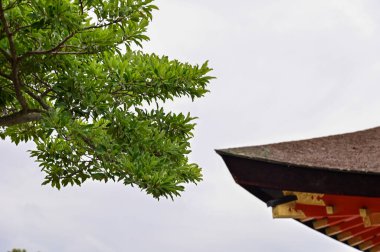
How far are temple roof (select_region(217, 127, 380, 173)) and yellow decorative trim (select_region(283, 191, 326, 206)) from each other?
0.37 meters

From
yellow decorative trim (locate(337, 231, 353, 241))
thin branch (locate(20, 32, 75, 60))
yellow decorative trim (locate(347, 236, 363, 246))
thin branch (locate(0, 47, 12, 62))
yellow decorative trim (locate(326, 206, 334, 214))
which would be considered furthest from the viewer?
thin branch (locate(0, 47, 12, 62))

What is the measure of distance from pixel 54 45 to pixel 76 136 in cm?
122

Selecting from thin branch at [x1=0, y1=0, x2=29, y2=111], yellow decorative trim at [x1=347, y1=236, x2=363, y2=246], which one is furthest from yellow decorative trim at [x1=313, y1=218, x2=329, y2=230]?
thin branch at [x1=0, y1=0, x2=29, y2=111]

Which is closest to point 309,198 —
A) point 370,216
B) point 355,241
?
point 370,216

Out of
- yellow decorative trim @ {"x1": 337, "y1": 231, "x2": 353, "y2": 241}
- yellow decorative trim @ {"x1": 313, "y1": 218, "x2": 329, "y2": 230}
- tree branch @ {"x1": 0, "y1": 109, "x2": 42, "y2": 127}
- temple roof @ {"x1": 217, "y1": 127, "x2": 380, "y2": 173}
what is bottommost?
yellow decorative trim @ {"x1": 337, "y1": 231, "x2": 353, "y2": 241}

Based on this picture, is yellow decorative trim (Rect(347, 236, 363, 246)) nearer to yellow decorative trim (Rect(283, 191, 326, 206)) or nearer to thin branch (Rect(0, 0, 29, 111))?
yellow decorative trim (Rect(283, 191, 326, 206))

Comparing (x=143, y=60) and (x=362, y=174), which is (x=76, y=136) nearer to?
(x=143, y=60)

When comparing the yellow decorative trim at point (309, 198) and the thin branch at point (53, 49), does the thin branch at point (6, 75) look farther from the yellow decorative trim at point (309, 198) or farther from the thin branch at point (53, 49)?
the yellow decorative trim at point (309, 198)

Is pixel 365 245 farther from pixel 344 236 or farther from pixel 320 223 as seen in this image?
pixel 320 223

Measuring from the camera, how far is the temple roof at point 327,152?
4410 mm

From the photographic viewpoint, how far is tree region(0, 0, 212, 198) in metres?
6.70

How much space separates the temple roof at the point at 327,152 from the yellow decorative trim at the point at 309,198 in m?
0.37

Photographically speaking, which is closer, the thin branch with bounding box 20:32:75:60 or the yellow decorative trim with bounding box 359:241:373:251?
the yellow decorative trim with bounding box 359:241:373:251

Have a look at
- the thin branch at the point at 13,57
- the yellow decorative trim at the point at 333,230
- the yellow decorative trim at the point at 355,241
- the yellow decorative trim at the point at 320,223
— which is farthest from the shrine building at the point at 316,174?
the thin branch at the point at 13,57
